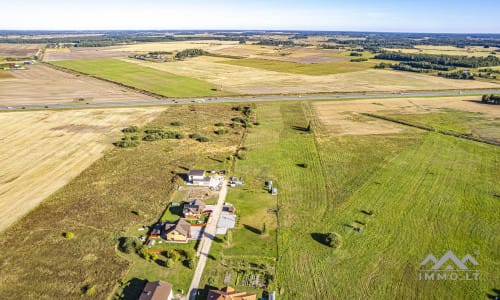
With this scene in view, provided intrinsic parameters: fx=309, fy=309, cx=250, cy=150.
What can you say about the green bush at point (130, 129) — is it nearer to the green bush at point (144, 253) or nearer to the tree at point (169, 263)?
the green bush at point (144, 253)

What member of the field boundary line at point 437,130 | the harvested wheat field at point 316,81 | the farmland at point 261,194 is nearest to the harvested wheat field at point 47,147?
the farmland at point 261,194

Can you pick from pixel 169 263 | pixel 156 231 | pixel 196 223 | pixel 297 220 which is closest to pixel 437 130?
pixel 297 220

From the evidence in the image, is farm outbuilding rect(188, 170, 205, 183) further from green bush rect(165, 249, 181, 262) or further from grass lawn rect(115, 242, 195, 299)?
green bush rect(165, 249, 181, 262)

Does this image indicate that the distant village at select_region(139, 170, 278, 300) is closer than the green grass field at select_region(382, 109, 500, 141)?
Yes

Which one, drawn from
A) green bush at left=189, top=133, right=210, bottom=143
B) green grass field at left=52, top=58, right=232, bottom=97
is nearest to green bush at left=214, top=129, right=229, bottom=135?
green bush at left=189, top=133, right=210, bottom=143

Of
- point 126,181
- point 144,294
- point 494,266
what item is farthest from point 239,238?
point 494,266
